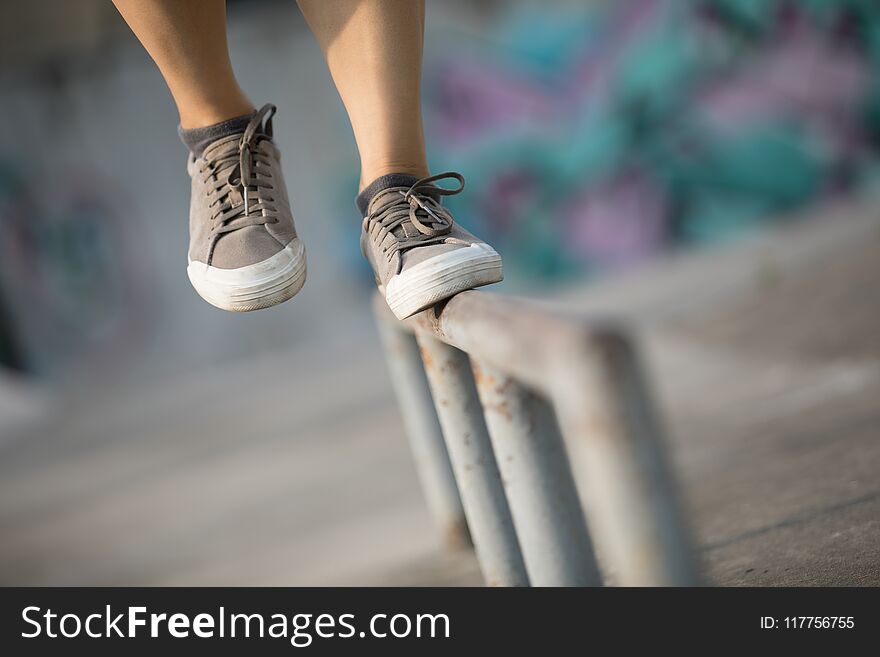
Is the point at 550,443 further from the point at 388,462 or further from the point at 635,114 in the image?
the point at 635,114

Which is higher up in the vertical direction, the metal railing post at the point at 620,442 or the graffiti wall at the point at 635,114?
the graffiti wall at the point at 635,114

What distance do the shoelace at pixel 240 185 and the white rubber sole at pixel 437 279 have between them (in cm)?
30

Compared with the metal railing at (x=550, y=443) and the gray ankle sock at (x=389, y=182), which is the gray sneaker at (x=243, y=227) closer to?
the gray ankle sock at (x=389, y=182)

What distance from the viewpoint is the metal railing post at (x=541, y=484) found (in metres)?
1.01

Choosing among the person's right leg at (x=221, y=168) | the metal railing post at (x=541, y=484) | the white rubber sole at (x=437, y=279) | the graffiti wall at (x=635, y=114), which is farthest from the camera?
the graffiti wall at (x=635, y=114)

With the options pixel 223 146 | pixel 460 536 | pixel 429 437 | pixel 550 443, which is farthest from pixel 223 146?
pixel 460 536

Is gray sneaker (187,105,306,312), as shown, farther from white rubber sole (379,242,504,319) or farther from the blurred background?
the blurred background

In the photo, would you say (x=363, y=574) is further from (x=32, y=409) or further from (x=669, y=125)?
(x=669, y=125)

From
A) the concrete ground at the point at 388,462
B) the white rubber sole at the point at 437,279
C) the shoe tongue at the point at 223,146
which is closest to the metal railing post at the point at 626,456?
the concrete ground at the point at 388,462

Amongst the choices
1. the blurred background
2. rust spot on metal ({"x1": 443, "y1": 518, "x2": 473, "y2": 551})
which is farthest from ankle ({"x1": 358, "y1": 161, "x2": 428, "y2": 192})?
the blurred background

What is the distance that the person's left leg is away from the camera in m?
1.33

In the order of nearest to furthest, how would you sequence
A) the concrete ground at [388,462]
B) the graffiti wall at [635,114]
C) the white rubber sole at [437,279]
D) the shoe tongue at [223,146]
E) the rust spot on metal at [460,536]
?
1. the white rubber sole at [437,279]
2. the shoe tongue at [223,146]
3. the concrete ground at [388,462]
4. the rust spot on metal at [460,536]
5. the graffiti wall at [635,114]

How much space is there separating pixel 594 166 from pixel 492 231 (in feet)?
3.78

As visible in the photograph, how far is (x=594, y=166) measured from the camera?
8.02 metres
